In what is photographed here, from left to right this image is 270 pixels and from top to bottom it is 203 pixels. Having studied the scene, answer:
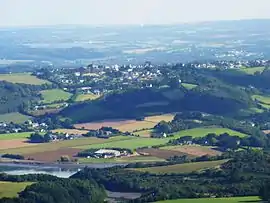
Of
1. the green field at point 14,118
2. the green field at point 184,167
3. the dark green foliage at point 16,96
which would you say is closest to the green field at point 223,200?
the green field at point 184,167

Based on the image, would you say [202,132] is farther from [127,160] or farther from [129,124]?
[127,160]

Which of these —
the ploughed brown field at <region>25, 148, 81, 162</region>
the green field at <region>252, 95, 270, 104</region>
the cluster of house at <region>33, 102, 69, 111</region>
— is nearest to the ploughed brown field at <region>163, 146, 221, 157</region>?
the ploughed brown field at <region>25, 148, 81, 162</region>

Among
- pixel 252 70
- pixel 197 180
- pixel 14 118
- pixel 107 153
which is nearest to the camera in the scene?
pixel 197 180

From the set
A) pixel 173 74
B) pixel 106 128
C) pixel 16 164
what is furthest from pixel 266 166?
pixel 173 74

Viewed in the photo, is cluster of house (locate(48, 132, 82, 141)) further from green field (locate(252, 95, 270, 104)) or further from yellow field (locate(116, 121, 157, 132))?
green field (locate(252, 95, 270, 104))

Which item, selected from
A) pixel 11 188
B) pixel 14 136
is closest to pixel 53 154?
pixel 14 136
